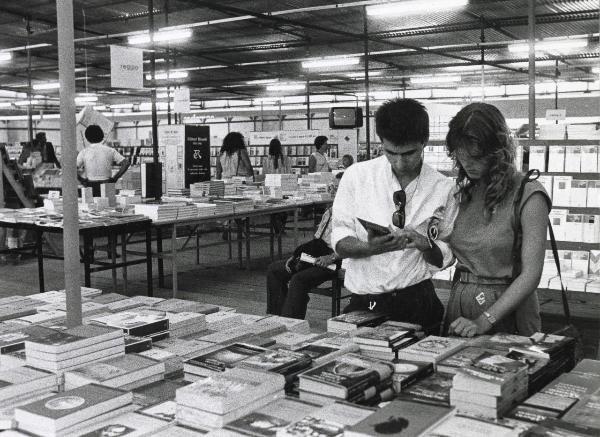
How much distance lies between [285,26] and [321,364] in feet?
40.2

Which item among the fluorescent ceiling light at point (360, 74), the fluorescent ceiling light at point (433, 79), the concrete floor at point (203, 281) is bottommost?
the concrete floor at point (203, 281)

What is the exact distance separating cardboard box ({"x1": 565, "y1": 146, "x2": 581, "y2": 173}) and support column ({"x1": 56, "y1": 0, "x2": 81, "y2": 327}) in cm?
451

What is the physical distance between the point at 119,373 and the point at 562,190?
15.2 feet

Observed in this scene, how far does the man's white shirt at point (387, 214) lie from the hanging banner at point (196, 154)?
613 cm

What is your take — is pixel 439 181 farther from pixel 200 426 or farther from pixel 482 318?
pixel 200 426

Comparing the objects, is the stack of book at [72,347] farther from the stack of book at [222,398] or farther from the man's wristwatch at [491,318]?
the man's wristwatch at [491,318]

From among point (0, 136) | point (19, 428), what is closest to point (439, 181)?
point (19, 428)

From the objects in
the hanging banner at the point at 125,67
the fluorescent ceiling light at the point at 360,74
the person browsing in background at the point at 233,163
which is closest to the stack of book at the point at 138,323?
the hanging banner at the point at 125,67

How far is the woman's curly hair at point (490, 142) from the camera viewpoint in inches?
81.4

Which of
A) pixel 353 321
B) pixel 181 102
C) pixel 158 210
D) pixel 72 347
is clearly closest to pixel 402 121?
pixel 353 321

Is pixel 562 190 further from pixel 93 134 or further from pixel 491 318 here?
pixel 93 134

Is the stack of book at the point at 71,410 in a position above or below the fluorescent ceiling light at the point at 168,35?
below

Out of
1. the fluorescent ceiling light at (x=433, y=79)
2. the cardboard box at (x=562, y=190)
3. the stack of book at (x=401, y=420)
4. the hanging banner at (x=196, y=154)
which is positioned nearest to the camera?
the stack of book at (x=401, y=420)

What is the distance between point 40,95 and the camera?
23.3 meters
